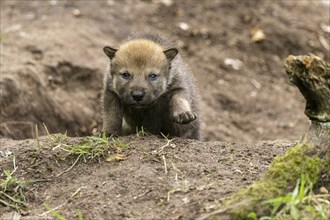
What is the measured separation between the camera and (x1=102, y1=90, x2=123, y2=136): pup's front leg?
5.81m

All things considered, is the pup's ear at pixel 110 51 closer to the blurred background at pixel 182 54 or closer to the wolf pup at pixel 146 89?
the wolf pup at pixel 146 89

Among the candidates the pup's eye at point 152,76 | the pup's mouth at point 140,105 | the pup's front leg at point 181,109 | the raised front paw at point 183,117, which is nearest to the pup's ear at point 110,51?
the pup's eye at point 152,76

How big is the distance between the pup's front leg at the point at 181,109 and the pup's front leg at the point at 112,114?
0.49 metres

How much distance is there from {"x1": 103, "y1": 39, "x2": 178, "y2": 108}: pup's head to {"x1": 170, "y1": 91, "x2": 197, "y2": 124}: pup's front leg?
0.47 ft

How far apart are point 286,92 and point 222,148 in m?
5.05

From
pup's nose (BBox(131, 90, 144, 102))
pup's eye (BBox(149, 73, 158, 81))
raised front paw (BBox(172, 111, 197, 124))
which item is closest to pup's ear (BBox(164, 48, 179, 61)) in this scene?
pup's eye (BBox(149, 73, 158, 81))

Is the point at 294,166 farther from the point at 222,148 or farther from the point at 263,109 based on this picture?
the point at 263,109

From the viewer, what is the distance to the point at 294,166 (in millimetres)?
3783

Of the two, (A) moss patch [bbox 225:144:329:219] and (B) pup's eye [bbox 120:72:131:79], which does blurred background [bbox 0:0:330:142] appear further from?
(A) moss patch [bbox 225:144:329:219]

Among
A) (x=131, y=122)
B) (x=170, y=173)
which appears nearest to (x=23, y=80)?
(x=131, y=122)

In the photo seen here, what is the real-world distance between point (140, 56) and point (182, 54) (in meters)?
3.22

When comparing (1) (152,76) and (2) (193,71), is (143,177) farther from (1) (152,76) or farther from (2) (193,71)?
(2) (193,71)

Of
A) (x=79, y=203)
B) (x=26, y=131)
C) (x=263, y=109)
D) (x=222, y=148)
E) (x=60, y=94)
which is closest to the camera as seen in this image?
(x=79, y=203)

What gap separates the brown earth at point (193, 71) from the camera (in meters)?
4.25
